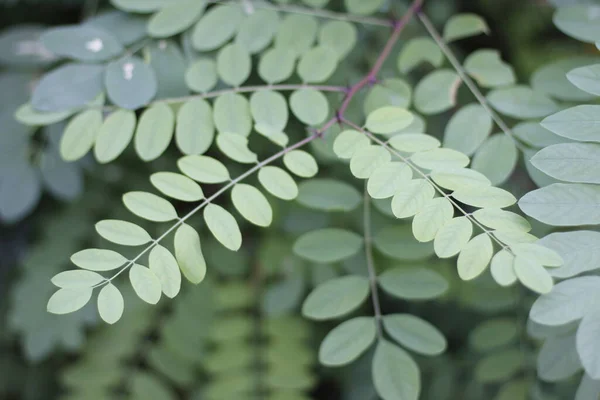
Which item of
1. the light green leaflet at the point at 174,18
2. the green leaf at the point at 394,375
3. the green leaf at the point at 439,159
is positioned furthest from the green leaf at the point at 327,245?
the light green leaflet at the point at 174,18

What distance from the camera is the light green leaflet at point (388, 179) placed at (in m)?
0.69

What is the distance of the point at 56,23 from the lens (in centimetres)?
157

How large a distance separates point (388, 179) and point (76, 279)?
1.45 ft

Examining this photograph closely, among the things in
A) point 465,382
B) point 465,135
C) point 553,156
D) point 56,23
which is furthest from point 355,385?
point 56,23

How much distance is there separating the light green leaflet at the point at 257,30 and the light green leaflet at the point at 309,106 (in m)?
0.17

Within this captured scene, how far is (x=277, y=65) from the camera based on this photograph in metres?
0.99

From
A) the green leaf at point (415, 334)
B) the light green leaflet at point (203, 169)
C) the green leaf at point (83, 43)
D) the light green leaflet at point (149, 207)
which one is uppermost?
the green leaf at point (83, 43)

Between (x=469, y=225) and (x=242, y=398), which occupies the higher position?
(x=469, y=225)

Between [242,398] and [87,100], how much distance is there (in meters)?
0.77

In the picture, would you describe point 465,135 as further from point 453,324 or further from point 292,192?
point 453,324

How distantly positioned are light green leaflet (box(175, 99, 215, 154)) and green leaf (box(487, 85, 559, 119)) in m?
0.54

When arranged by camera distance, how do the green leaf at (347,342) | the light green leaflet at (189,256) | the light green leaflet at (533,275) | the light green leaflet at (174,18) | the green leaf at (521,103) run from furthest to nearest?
1. the light green leaflet at (174,18)
2. the green leaf at (521,103)
3. the green leaf at (347,342)
4. the light green leaflet at (189,256)
5. the light green leaflet at (533,275)

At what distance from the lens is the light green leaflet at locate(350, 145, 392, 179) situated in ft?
2.38

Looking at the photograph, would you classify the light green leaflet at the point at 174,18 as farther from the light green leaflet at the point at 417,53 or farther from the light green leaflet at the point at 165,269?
the light green leaflet at the point at 165,269
